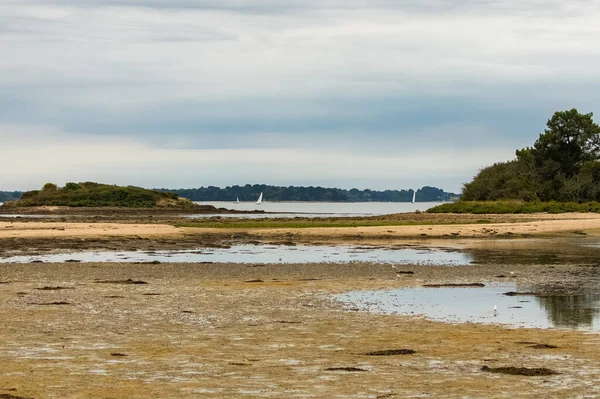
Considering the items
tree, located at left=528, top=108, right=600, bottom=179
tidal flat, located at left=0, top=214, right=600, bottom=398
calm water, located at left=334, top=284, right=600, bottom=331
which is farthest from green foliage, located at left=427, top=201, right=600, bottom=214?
calm water, located at left=334, top=284, right=600, bottom=331

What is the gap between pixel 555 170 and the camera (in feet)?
292

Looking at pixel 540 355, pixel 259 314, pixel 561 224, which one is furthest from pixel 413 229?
pixel 540 355

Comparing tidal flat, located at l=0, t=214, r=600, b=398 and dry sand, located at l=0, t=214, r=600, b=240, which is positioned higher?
dry sand, located at l=0, t=214, r=600, b=240

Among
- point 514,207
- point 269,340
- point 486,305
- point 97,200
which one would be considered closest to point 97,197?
point 97,200

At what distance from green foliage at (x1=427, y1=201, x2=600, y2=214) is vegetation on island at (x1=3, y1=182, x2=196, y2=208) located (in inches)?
2642

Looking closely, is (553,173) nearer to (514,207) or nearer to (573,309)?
(514,207)

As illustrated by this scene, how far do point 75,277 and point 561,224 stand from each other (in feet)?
129

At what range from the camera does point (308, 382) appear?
1079cm

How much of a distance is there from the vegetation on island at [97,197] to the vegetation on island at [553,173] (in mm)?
62629

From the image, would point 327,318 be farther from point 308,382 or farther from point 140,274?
point 140,274

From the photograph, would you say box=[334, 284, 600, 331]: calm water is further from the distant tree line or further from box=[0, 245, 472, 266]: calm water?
the distant tree line

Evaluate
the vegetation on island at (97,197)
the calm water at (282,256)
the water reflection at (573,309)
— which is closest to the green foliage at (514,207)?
the calm water at (282,256)

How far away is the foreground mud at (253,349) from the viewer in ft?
34.3

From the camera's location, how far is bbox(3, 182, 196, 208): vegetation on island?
13700 centimetres
